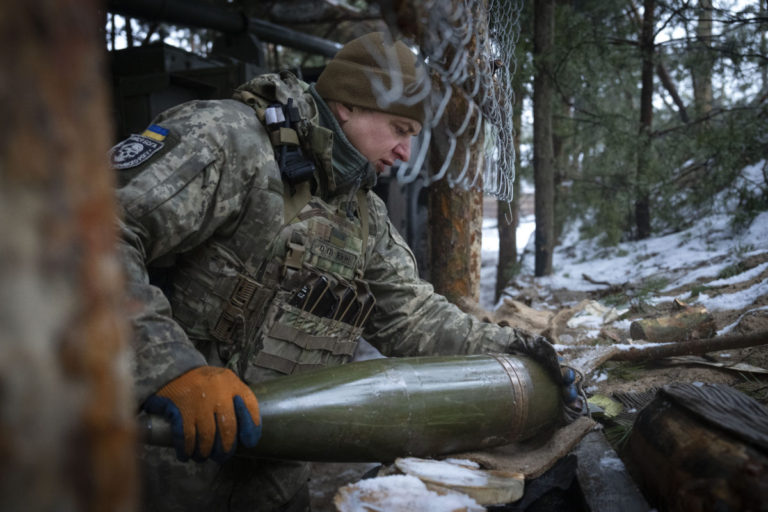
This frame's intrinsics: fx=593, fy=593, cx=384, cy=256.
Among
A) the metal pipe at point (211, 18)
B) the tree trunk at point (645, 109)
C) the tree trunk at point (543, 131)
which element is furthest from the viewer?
the tree trunk at point (645, 109)

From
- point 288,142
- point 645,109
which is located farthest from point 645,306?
point 645,109

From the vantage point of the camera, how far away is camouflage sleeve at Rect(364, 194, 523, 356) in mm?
2549

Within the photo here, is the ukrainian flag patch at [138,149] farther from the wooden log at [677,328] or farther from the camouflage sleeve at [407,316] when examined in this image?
the wooden log at [677,328]

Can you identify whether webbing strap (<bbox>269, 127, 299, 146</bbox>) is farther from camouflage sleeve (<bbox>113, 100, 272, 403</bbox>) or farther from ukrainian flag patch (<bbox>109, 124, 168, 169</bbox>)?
ukrainian flag patch (<bbox>109, 124, 168, 169</bbox>)

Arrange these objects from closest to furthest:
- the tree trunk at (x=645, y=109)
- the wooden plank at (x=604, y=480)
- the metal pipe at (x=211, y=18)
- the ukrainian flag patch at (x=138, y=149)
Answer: the wooden plank at (x=604, y=480) < the ukrainian flag patch at (x=138, y=149) < the metal pipe at (x=211, y=18) < the tree trunk at (x=645, y=109)

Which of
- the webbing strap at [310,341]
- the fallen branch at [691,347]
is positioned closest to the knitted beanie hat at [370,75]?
the webbing strap at [310,341]

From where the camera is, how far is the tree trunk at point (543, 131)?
20.7 feet

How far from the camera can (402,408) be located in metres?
1.93

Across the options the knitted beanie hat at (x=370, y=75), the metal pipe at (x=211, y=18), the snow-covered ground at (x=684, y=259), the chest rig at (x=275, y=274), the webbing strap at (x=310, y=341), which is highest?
the metal pipe at (x=211, y=18)

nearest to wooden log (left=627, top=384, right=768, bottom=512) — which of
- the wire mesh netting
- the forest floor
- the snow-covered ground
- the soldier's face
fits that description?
the forest floor

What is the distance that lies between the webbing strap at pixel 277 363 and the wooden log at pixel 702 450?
4.11 ft

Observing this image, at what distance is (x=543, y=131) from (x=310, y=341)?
17.0ft

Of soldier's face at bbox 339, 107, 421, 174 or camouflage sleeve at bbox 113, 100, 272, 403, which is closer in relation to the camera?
camouflage sleeve at bbox 113, 100, 272, 403

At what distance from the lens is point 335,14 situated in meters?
8.83
